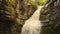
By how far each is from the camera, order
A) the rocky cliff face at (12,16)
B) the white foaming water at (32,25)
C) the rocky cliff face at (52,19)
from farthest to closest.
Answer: the rocky cliff face at (12,16), the white foaming water at (32,25), the rocky cliff face at (52,19)

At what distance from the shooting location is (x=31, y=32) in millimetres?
4941

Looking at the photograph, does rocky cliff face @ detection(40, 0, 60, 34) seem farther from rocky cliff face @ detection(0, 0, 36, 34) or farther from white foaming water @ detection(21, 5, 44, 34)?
rocky cliff face @ detection(0, 0, 36, 34)

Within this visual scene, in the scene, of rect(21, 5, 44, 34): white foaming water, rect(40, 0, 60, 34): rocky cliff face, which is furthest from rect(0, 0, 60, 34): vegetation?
rect(21, 5, 44, 34): white foaming water

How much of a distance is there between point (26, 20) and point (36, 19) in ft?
1.26

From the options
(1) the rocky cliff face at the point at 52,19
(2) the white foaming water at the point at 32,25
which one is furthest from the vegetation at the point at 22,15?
(2) the white foaming water at the point at 32,25

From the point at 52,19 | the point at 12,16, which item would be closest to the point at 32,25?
the point at 12,16

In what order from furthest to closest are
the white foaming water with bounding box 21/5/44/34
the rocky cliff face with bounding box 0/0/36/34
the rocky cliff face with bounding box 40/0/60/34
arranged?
the rocky cliff face with bounding box 0/0/36/34 < the white foaming water with bounding box 21/5/44/34 < the rocky cliff face with bounding box 40/0/60/34

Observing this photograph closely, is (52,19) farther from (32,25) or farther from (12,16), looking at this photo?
(12,16)

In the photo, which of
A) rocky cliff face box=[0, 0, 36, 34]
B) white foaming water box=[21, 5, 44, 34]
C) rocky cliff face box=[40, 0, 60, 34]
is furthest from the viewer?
rocky cliff face box=[0, 0, 36, 34]

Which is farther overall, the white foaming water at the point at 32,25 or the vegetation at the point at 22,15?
the white foaming water at the point at 32,25

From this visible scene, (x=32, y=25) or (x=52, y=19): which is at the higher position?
(x=52, y=19)

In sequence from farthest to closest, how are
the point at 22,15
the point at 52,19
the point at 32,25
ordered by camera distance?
the point at 22,15
the point at 32,25
the point at 52,19

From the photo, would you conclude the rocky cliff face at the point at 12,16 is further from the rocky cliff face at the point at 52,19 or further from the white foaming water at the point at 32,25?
the rocky cliff face at the point at 52,19

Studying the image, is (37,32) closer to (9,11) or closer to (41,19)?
(41,19)
